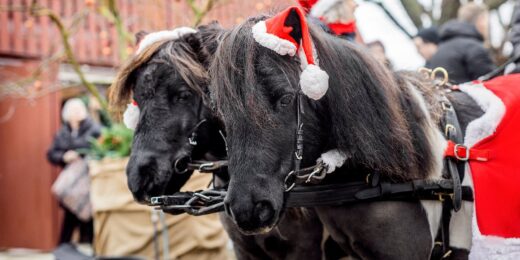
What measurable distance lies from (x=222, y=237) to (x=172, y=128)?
10.4ft

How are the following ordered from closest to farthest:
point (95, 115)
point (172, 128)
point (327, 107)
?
point (327, 107) → point (172, 128) → point (95, 115)

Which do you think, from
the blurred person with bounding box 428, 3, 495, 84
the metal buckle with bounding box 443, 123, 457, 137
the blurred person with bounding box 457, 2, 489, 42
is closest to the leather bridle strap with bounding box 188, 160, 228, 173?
the metal buckle with bounding box 443, 123, 457, 137

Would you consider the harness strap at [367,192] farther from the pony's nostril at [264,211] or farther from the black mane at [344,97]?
the pony's nostril at [264,211]

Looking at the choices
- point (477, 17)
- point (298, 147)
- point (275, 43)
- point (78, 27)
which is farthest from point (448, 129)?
point (78, 27)

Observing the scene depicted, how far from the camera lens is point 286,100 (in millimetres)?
2852

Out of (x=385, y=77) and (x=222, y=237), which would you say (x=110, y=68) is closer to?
(x=222, y=237)

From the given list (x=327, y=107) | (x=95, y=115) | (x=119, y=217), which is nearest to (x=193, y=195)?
(x=327, y=107)

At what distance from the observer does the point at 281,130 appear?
9.24 ft

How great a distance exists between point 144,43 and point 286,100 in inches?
57.2

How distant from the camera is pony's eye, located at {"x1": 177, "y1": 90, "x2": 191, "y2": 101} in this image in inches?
150

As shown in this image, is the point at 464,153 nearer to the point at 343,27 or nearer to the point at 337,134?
the point at 337,134

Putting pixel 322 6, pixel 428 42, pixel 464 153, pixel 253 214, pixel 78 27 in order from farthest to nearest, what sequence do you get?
pixel 78 27, pixel 428 42, pixel 322 6, pixel 464 153, pixel 253 214

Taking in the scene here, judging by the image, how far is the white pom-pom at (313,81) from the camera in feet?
9.29

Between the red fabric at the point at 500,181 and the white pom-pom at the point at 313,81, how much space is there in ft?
2.86
